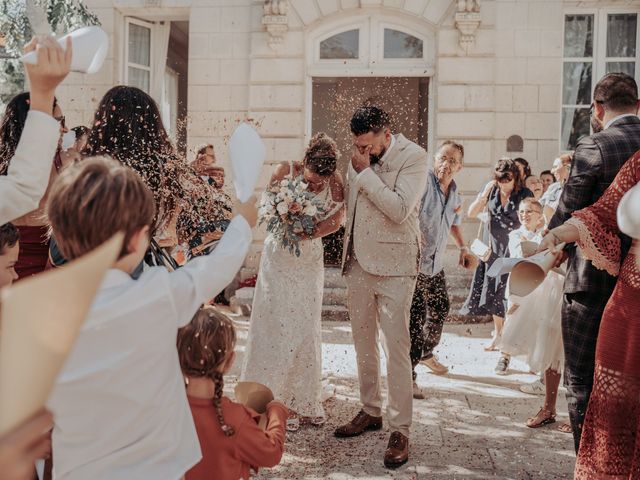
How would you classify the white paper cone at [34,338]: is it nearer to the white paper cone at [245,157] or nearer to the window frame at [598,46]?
the white paper cone at [245,157]

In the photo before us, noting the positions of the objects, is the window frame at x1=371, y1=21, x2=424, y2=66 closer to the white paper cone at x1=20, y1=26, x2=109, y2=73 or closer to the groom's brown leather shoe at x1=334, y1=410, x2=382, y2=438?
the groom's brown leather shoe at x1=334, y1=410, x2=382, y2=438

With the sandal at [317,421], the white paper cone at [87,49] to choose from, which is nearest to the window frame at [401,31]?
the sandal at [317,421]

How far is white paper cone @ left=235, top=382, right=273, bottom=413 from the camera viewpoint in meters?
2.60

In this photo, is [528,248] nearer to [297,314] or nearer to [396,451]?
[396,451]

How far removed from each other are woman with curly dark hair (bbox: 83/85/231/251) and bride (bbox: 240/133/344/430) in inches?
76.9

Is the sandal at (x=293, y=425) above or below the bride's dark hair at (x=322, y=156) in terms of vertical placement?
below

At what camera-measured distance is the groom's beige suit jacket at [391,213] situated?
4.32 m

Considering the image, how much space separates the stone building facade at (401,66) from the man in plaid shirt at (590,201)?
22.0 ft

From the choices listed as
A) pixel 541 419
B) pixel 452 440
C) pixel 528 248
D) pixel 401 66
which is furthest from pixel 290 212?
pixel 401 66

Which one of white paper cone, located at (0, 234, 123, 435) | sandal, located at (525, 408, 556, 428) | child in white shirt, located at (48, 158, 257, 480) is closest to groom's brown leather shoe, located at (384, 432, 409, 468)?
sandal, located at (525, 408, 556, 428)

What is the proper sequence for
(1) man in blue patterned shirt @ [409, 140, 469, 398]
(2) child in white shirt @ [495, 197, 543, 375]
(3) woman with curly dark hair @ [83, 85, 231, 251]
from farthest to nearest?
(1) man in blue patterned shirt @ [409, 140, 469, 398]
(2) child in white shirt @ [495, 197, 543, 375]
(3) woman with curly dark hair @ [83, 85, 231, 251]

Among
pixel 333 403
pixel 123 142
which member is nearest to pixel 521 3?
pixel 333 403

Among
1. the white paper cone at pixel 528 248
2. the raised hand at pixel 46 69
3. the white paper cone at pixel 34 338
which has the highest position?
the raised hand at pixel 46 69

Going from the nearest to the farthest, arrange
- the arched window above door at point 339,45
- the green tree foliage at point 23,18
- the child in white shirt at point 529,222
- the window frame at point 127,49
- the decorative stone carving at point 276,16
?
the child in white shirt at point 529,222
the green tree foliage at point 23,18
the decorative stone carving at point 276,16
the arched window above door at point 339,45
the window frame at point 127,49
